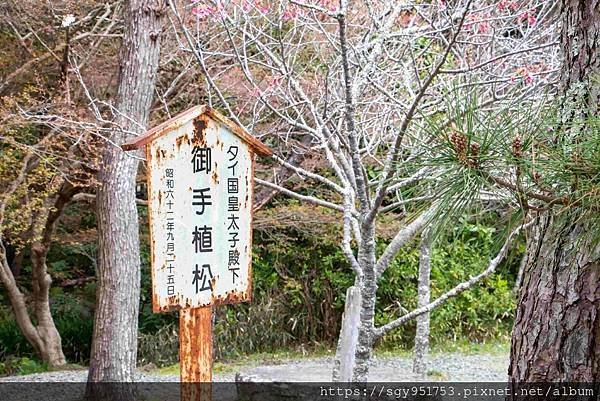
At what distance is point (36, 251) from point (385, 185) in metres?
5.05

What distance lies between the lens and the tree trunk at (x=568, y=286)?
1.59 metres

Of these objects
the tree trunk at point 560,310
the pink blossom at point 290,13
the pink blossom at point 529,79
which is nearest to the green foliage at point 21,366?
the pink blossom at point 290,13

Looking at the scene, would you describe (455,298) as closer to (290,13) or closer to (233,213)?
(290,13)

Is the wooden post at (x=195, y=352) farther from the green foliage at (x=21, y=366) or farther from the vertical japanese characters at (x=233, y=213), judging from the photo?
the green foliage at (x=21, y=366)

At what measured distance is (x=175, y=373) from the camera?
686 cm

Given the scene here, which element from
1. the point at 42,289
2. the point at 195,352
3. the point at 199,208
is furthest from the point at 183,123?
the point at 42,289

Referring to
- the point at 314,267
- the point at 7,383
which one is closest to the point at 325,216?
the point at 314,267

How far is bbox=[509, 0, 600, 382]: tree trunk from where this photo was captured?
159cm

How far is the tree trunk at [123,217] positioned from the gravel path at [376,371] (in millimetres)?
1041

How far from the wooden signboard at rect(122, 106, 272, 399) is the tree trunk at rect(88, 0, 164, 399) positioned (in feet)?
8.59

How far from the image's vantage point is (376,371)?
20.3 feet

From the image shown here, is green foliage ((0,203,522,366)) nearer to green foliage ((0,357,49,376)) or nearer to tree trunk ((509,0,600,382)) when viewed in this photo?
green foliage ((0,357,49,376))

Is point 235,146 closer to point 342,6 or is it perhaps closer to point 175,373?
point 342,6

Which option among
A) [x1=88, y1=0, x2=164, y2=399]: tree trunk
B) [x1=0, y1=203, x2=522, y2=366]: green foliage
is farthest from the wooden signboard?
[x1=0, y1=203, x2=522, y2=366]: green foliage
